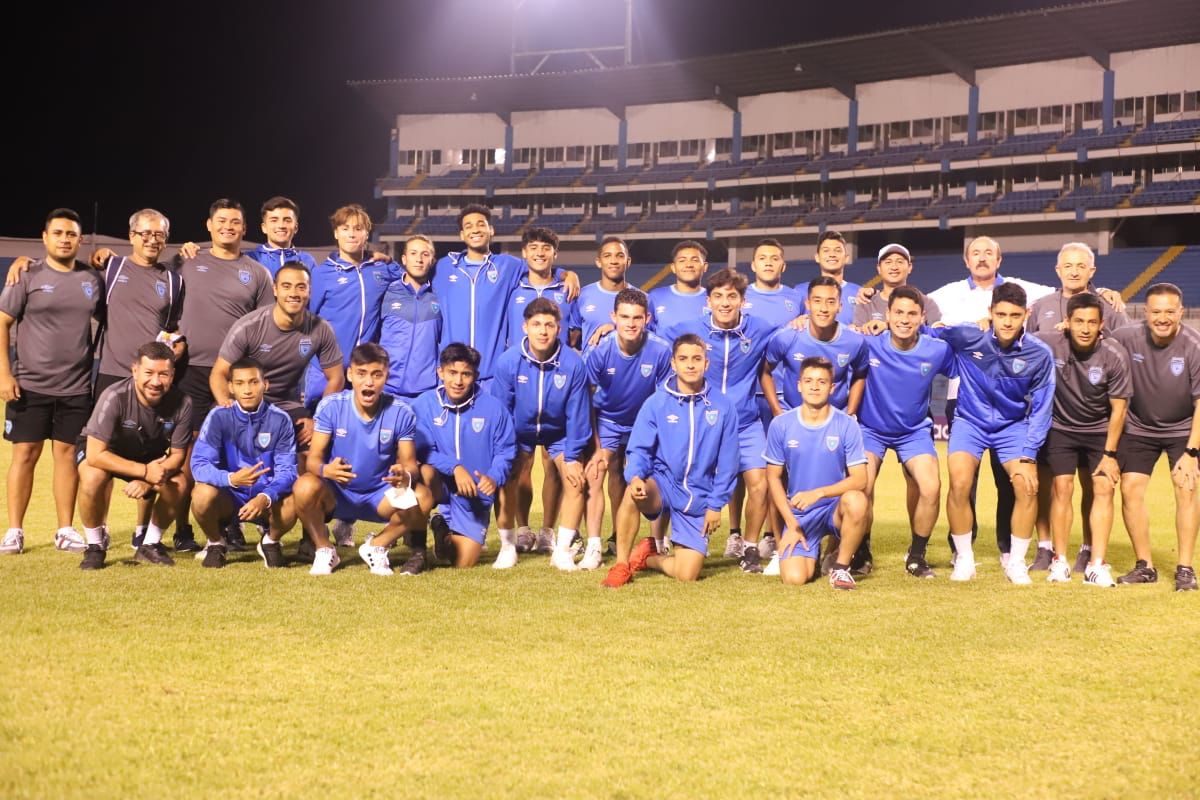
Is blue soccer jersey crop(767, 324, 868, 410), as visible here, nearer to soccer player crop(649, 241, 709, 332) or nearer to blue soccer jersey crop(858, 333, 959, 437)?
blue soccer jersey crop(858, 333, 959, 437)

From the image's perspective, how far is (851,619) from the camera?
5.65 meters

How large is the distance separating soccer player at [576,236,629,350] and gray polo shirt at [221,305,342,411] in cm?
191

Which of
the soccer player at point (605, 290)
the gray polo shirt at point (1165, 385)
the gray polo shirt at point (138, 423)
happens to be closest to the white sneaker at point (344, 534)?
the gray polo shirt at point (138, 423)

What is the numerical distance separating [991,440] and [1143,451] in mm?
907

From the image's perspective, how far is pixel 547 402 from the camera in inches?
296

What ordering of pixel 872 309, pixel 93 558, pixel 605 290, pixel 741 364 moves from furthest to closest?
pixel 605 290 → pixel 872 309 → pixel 741 364 → pixel 93 558

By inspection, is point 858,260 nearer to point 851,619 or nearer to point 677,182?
point 677,182

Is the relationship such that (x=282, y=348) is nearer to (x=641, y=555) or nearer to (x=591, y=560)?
(x=591, y=560)

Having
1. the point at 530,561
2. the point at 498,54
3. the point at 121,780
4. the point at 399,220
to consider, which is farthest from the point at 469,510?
the point at 498,54

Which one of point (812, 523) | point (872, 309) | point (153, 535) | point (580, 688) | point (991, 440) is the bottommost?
point (580, 688)

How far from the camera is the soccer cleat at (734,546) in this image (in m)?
8.02

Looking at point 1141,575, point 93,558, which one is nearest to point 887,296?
point 1141,575

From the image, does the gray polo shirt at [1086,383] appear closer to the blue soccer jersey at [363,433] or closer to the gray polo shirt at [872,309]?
the gray polo shirt at [872,309]

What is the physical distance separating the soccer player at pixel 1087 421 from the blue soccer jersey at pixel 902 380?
2.36 feet
